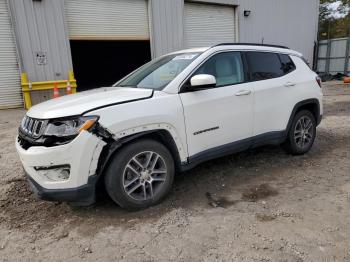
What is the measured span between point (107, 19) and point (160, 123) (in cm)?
971

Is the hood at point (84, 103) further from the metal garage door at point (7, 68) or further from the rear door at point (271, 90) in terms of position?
the metal garage door at point (7, 68)

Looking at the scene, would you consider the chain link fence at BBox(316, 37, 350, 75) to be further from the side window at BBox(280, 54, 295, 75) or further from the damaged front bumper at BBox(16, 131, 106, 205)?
the damaged front bumper at BBox(16, 131, 106, 205)

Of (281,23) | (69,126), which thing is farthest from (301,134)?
(281,23)

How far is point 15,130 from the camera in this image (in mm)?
7457

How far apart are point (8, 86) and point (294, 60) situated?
9.57 metres

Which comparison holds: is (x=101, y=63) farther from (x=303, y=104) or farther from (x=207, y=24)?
(x=303, y=104)

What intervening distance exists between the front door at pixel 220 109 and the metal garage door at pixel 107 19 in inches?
342

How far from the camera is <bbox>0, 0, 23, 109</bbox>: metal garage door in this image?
9.99m

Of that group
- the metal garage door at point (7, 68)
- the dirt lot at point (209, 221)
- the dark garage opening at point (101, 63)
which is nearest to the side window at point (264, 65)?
the dirt lot at point (209, 221)

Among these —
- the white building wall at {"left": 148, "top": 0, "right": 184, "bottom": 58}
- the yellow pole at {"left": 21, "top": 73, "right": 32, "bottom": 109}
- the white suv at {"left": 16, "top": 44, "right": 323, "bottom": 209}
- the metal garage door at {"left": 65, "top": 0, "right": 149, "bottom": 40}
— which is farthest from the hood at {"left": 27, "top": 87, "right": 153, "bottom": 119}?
the white building wall at {"left": 148, "top": 0, "right": 184, "bottom": 58}

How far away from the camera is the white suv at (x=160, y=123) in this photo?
289 centimetres

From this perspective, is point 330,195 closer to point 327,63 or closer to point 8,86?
point 8,86

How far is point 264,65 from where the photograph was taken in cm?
442

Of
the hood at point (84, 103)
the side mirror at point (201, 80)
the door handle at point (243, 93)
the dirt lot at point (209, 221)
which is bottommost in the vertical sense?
the dirt lot at point (209, 221)
